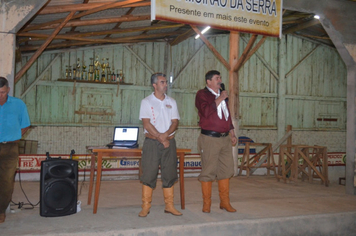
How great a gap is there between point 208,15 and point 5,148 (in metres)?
3.08

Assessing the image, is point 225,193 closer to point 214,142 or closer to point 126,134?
point 214,142

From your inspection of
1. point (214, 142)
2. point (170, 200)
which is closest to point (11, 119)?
point (170, 200)

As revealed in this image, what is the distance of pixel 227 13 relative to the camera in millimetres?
5332

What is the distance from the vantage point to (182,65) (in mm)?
12375

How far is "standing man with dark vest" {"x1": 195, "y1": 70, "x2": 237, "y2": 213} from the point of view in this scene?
15.9ft

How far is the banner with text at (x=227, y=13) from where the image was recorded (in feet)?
16.2

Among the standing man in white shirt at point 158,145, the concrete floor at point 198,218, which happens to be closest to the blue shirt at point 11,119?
the concrete floor at point 198,218

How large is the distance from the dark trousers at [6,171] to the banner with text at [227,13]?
2337mm

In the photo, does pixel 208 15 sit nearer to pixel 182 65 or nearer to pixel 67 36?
pixel 67 36

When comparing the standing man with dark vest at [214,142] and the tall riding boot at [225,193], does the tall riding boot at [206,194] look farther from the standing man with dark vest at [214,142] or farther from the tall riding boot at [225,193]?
the tall riding boot at [225,193]

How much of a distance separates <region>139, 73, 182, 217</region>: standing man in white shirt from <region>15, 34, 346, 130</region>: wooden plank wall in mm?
6987

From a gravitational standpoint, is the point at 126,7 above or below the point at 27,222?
above

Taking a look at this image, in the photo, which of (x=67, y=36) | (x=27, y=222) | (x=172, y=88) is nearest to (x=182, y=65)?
(x=172, y=88)

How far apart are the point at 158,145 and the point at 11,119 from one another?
5.62 feet
